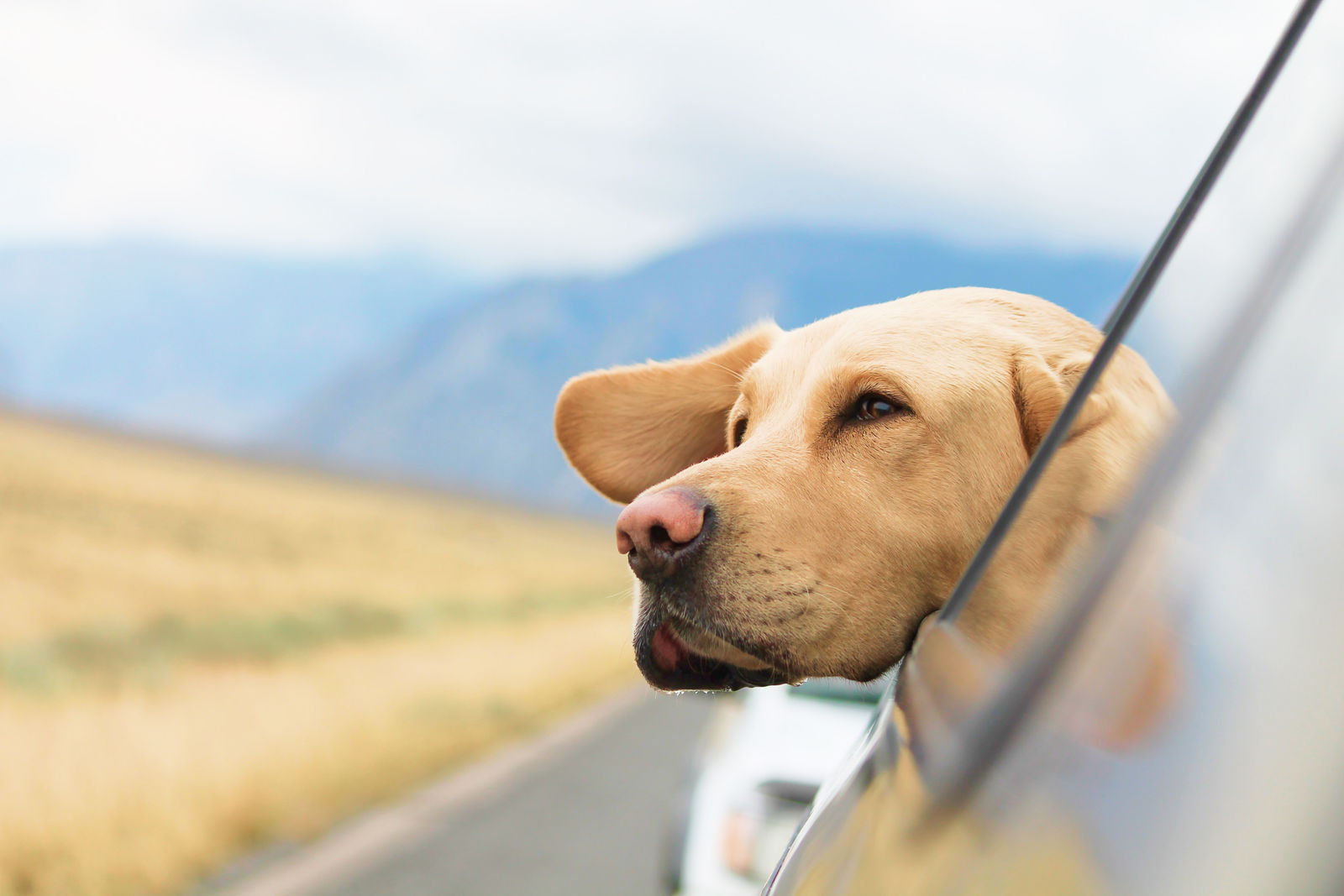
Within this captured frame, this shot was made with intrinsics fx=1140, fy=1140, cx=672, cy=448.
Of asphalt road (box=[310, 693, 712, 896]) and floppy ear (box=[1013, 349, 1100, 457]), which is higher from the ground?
floppy ear (box=[1013, 349, 1100, 457])

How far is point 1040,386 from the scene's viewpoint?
47.8 inches

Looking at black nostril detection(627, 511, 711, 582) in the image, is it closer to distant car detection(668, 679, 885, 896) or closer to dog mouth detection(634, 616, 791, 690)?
dog mouth detection(634, 616, 791, 690)

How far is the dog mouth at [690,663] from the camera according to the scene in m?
1.17

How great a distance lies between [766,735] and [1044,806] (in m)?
4.19

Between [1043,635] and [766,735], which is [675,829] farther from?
[1043,635]

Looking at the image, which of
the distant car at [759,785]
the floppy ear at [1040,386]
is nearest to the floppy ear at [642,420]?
the floppy ear at [1040,386]

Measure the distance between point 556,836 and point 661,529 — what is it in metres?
6.94

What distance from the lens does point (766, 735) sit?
Result: 466 cm

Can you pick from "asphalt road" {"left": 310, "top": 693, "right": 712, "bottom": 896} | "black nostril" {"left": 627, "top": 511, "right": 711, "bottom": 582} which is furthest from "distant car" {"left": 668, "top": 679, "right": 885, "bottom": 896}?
"black nostril" {"left": 627, "top": 511, "right": 711, "bottom": 582}

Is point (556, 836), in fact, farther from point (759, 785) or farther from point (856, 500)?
point (856, 500)

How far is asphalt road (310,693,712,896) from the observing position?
6410 mm

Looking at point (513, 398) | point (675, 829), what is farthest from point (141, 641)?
point (513, 398)

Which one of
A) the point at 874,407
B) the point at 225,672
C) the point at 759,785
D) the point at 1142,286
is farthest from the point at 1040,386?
the point at 225,672

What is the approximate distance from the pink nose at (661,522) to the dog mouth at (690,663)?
10 centimetres
